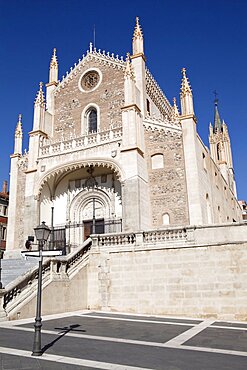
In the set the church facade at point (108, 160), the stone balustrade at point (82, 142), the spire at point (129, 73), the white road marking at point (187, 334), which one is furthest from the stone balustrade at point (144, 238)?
the spire at point (129, 73)

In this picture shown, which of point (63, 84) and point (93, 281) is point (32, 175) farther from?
point (93, 281)

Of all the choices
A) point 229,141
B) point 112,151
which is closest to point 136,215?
point 112,151

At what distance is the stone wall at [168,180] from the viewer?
20.2 m

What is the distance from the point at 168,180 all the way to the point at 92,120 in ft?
29.7

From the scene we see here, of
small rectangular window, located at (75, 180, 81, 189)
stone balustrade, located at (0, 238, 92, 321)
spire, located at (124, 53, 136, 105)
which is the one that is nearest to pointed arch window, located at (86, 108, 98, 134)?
small rectangular window, located at (75, 180, 81, 189)

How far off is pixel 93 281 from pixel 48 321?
4.26 m

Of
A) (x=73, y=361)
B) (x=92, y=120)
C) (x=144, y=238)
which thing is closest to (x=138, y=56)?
(x=92, y=120)

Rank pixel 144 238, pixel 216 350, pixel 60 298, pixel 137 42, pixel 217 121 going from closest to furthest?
pixel 216 350 → pixel 60 298 → pixel 144 238 → pixel 137 42 → pixel 217 121

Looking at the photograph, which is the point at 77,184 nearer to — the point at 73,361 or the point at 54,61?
the point at 54,61

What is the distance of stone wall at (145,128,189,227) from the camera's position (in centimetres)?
2020

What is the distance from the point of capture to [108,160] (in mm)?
21391

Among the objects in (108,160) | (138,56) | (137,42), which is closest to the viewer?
(108,160)

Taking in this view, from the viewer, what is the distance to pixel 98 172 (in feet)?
79.2

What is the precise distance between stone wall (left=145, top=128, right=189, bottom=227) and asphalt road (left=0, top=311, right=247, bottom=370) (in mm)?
9383
